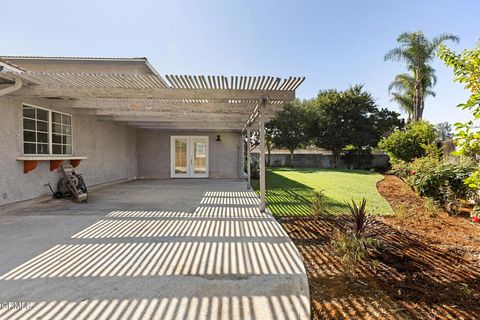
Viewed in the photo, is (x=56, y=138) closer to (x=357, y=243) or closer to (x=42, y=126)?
(x=42, y=126)

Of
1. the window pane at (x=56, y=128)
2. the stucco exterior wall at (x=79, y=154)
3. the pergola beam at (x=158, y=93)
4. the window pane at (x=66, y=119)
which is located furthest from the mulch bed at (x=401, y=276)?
the window pane at (x=66, y=119)

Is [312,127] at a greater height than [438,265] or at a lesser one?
greater

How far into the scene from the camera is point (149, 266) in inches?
119

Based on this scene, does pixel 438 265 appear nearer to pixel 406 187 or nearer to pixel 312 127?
pixel 406 187

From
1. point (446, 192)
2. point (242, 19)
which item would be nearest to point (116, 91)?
point (242, 19)

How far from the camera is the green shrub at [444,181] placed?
20.7 feet

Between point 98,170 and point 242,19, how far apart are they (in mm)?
8947

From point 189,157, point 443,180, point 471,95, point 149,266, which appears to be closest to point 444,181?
point 443,180

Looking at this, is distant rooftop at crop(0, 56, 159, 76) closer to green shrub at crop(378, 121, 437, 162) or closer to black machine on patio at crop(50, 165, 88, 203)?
black machine on patio at crop(50, 165, 88, 203)

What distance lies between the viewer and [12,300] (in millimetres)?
2305

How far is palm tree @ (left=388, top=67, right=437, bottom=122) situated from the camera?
2181cm

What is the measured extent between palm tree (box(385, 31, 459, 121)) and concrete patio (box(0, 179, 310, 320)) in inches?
876

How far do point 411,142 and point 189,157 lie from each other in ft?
36.4

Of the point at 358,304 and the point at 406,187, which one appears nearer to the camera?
the point at 358,304
